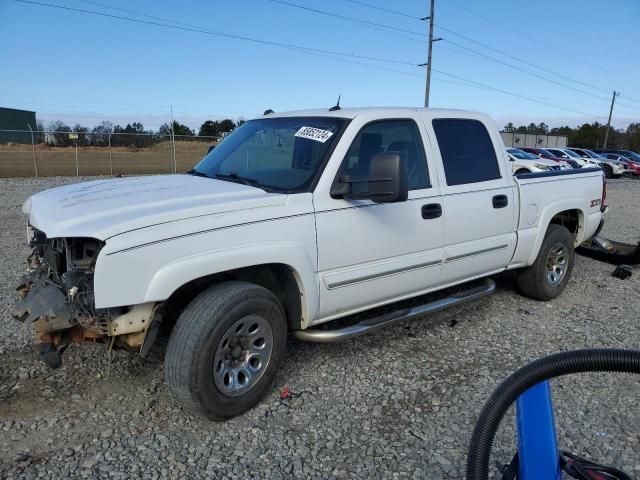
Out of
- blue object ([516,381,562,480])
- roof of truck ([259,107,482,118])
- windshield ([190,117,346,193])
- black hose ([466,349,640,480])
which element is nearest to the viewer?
black hose ([466,349,640,480])

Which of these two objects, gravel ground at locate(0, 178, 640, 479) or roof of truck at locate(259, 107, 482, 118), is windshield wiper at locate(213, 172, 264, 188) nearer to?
roof of truck at locate(259, 107, 482, 118)

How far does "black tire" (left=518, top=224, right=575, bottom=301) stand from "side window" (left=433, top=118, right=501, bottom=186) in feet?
3.61

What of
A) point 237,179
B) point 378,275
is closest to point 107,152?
point 237,179

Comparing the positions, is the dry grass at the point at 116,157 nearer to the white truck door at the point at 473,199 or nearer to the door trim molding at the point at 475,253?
the white truck door at the point at 473,199

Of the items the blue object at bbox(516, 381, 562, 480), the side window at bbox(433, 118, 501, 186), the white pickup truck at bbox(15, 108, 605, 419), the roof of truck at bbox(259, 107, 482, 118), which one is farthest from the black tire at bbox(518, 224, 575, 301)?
the blue object at bbox(516, 381, 562, 480)

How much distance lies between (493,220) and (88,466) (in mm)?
3526

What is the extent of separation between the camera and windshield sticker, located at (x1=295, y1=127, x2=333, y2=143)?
372 cm

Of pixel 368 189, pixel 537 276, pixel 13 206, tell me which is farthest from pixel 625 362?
pixel 13 206

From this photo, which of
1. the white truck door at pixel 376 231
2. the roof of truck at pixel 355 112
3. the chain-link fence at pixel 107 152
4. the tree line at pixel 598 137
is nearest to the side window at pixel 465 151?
the roof of truck at pixel 355 112

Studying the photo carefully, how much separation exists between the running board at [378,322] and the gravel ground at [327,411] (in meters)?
0.36

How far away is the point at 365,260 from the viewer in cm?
367

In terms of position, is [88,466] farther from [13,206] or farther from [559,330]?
[13,206]

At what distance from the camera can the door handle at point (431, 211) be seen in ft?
13.1

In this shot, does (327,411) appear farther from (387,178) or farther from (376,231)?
(387,178)
